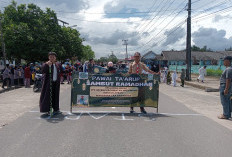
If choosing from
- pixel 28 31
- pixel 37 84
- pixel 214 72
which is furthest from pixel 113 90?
pixel 214 72

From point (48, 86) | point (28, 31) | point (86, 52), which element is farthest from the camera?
point (86, 52)

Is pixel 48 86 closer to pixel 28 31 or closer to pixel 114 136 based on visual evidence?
Result: pixel 114 136

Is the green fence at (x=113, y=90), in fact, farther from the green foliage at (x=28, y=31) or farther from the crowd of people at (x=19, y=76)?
the green foliage at (x=28, y=31)

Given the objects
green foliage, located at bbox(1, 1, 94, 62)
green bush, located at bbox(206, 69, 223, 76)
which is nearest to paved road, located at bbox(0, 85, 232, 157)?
green foliage, located at bbox(1, 1, 94, 62)

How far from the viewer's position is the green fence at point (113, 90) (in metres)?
7.12

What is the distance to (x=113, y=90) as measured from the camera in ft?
23.8

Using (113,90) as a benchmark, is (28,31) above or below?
above

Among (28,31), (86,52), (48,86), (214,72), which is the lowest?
(48,86)

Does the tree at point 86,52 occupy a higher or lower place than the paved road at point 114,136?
higher

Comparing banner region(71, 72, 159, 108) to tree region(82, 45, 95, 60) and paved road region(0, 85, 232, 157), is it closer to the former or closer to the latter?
paved road region(0, 85, 232, 157)

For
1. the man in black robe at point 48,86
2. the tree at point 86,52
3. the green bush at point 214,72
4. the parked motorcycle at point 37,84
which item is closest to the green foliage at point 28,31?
the parked motorcycle at point 37,84

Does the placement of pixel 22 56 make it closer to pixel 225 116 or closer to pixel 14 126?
pixel 14 126

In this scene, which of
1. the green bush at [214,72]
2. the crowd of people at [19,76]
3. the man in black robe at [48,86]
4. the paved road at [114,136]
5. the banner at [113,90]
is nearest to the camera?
the paved road at [114,136]

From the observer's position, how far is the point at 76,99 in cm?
711
